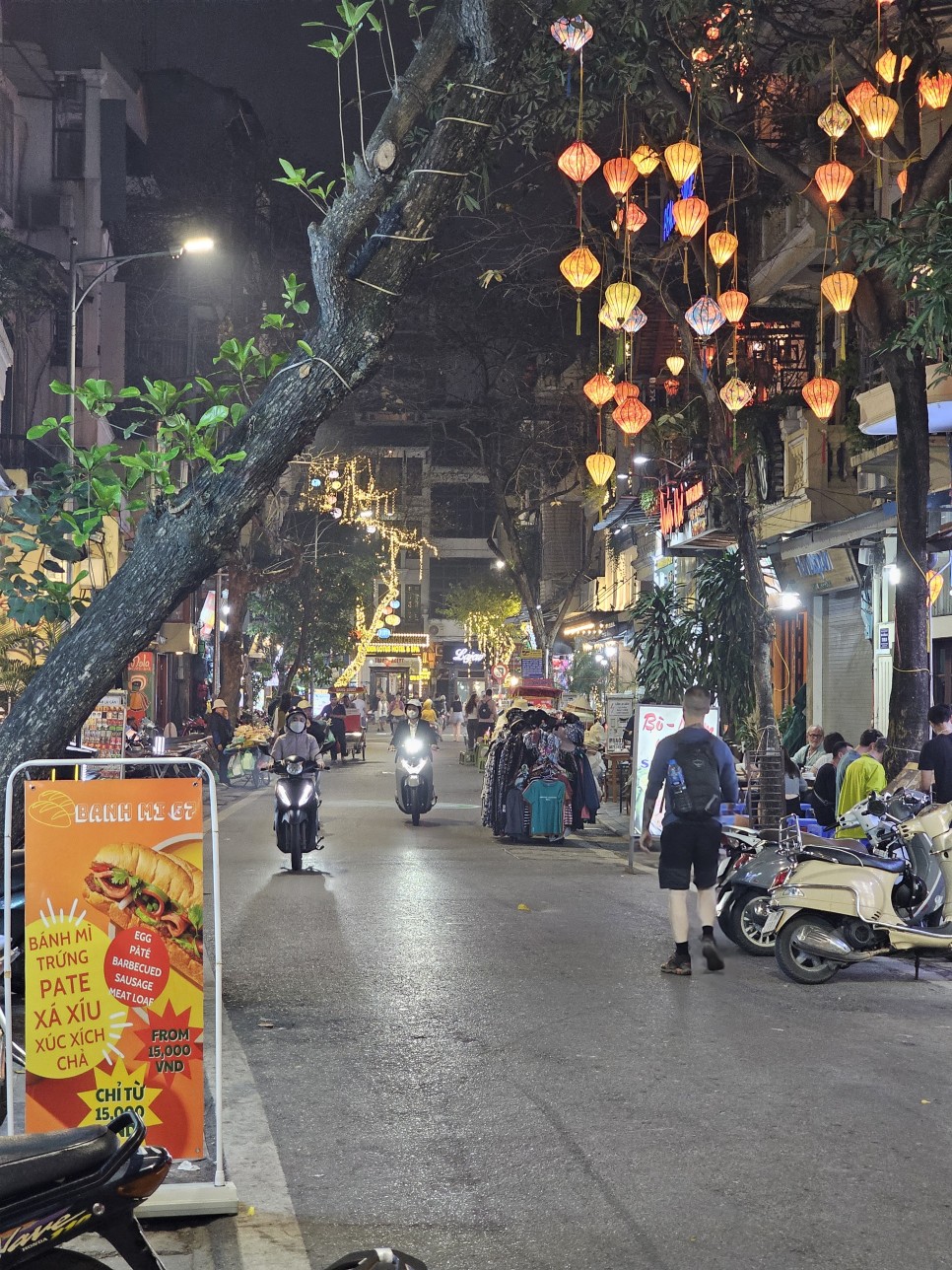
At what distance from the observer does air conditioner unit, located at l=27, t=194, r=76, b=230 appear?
35031 millimetres

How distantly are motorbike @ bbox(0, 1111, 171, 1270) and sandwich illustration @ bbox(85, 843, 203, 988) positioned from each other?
138 cm

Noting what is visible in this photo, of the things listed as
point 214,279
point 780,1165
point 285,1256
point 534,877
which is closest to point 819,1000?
point 780,1165

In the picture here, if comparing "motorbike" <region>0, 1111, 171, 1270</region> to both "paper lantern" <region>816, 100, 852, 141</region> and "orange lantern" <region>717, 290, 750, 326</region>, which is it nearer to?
"paper lantern" <region>816, 100, 852, 141</region>

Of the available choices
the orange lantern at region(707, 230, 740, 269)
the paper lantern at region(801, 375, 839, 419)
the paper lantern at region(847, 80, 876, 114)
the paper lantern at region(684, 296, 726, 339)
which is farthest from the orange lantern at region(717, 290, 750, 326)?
the paper lantern at region(847, 80, 876, 114)

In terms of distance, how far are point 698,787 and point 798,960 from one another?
1.35m

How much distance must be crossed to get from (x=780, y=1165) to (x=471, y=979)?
13.4ft

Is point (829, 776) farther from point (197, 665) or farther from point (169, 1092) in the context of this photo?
point (197, 665)

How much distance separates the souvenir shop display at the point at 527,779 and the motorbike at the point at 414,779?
69.2 inches

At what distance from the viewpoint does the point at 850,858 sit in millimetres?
9945

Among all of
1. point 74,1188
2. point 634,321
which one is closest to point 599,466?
point 634,321

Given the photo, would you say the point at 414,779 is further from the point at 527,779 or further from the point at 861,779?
the point at 861,779

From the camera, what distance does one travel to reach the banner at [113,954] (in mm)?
4988

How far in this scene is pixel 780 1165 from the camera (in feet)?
19.0

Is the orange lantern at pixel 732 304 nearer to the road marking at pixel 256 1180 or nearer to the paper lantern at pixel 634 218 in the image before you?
the paper lantern at pixel 634 218
